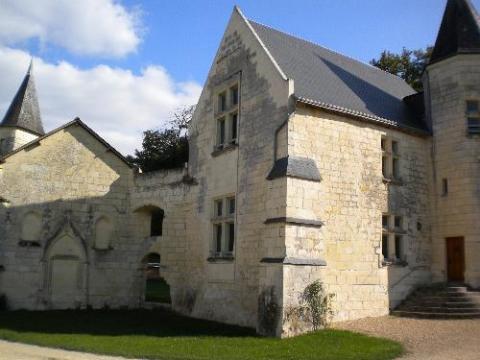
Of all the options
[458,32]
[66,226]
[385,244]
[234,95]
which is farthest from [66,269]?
[458,32]

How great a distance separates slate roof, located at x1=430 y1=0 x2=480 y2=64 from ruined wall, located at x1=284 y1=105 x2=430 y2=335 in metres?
3.24

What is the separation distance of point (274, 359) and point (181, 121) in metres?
27.8

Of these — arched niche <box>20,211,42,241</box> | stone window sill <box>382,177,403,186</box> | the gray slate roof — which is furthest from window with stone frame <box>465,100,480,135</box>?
arched niche <box>20,211,42,241</box>

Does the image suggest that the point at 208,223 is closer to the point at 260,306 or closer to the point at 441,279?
the point at 260,306

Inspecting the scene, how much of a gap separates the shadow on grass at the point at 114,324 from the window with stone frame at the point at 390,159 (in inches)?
240

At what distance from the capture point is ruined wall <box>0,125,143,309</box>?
17.4 metres

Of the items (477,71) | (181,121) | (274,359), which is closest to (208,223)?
(274,359)

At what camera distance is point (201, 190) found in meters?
16.4

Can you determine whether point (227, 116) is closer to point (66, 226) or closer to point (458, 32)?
point (66, 226)

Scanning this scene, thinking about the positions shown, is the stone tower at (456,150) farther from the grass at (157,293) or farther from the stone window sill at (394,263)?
the grass at (157,293)

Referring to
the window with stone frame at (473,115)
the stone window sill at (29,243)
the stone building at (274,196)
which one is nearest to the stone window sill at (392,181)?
the stone building at (274,196)

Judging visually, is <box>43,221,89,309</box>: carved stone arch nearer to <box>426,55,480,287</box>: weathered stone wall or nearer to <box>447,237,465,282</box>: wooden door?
<box>426,55,480,287</box>: weathered stone wall

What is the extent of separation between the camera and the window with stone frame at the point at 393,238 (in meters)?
14.5

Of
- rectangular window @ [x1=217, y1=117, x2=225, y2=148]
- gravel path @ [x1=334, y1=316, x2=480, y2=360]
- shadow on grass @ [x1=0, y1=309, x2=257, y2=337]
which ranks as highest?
rectangular window @ [x1=217, y1=117, x2=225, y2=148]
